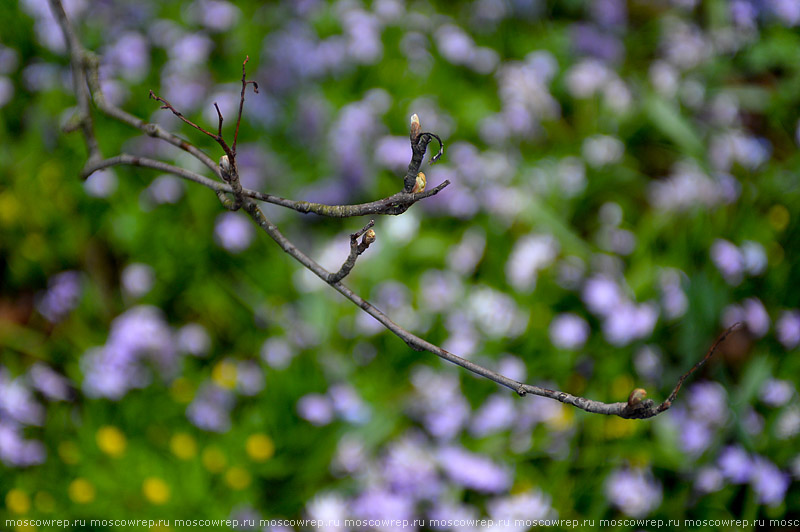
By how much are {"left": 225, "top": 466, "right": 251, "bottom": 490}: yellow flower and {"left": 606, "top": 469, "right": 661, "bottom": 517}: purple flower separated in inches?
39.6

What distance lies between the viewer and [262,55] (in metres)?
2.33

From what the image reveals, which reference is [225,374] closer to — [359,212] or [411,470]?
[411,470]

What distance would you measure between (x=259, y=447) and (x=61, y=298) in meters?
0.88

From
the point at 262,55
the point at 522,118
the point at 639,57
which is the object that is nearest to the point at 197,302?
the point at 262,55

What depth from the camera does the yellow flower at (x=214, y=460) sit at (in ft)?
4.85

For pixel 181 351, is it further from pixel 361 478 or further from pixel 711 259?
pixel 711 259

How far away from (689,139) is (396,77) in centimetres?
123

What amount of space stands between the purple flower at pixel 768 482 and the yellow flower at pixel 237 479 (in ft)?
4.55

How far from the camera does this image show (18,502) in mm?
1416

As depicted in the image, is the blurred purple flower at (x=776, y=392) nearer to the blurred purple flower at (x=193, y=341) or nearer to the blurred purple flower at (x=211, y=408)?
the blurred purple flower at (x=211, y=408)

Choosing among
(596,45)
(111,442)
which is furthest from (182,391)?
(596,45)

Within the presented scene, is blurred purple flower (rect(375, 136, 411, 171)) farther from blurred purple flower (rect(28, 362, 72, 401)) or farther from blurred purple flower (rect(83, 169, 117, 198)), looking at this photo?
blurred purple flower (rect(28, 362, 72, 401))

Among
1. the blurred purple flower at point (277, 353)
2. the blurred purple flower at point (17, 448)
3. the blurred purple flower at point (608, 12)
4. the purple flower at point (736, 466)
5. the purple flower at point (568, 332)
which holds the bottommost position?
the blurred purple flower at point (17, 448)

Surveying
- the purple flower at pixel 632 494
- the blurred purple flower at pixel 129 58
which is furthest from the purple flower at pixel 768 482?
the blurred purple flower at pixel 129 58
